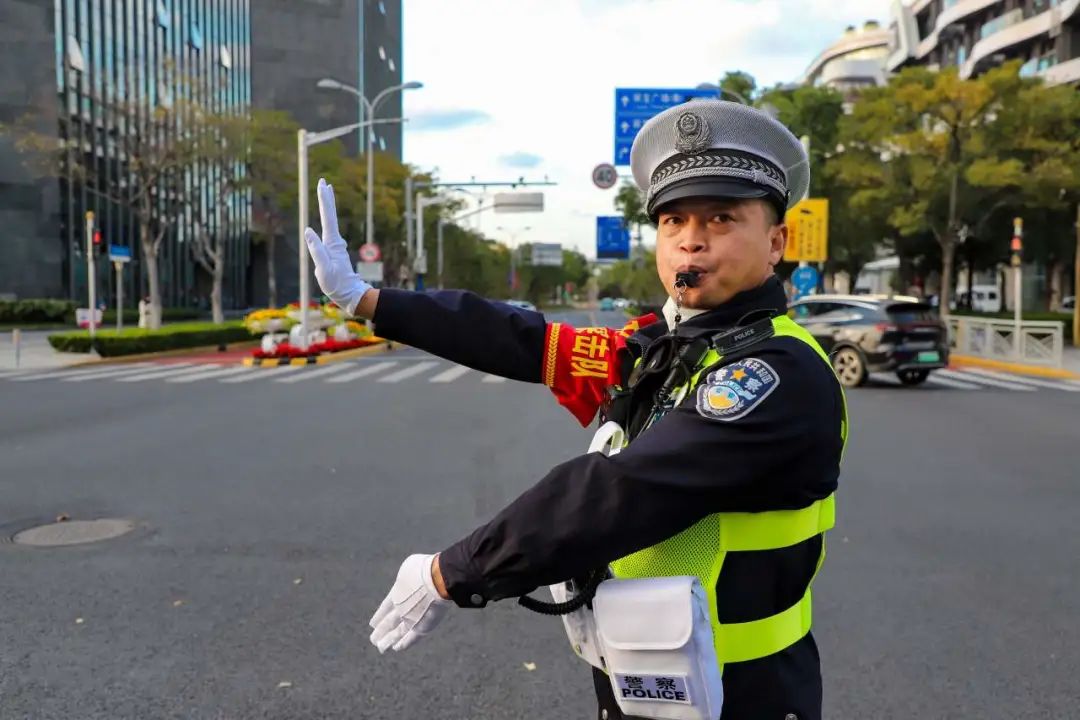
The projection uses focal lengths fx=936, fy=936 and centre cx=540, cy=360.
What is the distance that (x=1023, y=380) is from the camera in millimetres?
16688

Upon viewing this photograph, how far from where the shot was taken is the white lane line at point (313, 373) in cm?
1648

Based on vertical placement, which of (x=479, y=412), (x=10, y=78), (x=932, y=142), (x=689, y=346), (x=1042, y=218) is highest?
(x=10, y=78)

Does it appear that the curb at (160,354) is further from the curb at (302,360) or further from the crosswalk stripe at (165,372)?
the curb at (302,360)

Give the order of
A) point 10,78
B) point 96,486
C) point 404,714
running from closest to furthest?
point 404,714
point 96,486
point 10,78

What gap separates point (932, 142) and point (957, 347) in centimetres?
718

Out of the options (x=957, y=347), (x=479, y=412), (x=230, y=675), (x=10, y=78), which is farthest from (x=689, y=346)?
(x=10, y=78)

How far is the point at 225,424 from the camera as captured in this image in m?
10.3

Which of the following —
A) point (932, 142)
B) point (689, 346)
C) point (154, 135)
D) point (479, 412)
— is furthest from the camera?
point (154, 135)

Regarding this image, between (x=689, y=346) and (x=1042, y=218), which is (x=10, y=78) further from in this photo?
(x=689, y=346)

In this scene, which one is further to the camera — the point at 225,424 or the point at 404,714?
the point at 225,424

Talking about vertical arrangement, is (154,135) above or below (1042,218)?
above

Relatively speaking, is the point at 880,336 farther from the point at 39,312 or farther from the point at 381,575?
the point at 39,312

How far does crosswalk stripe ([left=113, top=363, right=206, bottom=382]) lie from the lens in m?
16.4

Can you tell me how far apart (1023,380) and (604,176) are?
14741 mm
